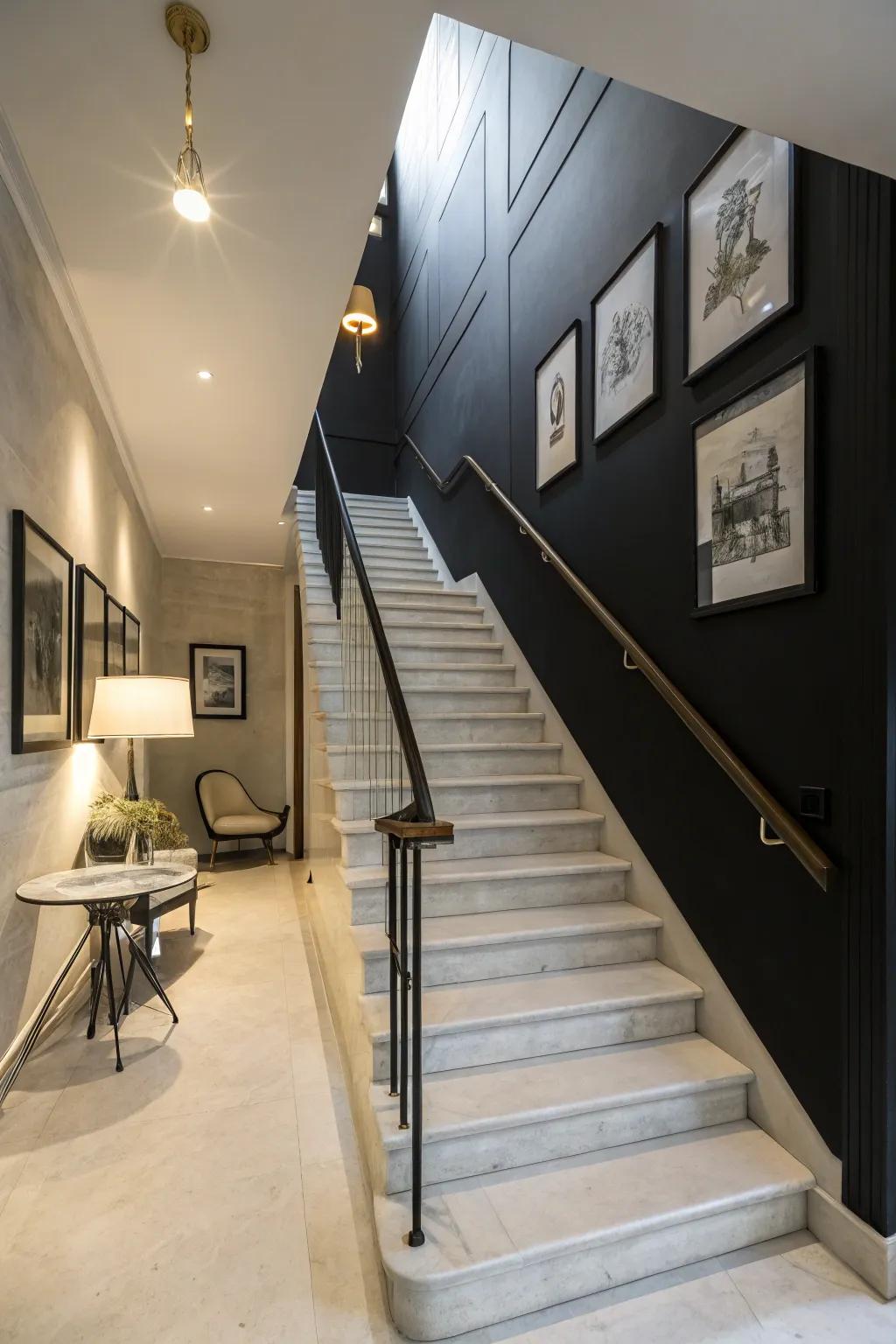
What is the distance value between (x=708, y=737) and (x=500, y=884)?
102 cm

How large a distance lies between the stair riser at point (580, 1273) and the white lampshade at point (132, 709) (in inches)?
89.9

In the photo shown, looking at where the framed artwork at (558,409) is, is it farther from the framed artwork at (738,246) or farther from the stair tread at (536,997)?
the stair tread at (536,997)

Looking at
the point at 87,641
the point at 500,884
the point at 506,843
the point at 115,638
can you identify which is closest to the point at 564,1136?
the point at 500,884

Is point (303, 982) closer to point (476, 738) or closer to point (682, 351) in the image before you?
point (476, 738)

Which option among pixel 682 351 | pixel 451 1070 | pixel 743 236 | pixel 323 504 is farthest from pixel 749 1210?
pixel 323 504

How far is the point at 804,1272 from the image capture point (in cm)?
165

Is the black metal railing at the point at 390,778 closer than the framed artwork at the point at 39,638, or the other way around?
the black metal railing at the point at 390,778

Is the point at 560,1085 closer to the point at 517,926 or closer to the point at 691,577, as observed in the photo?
the point at 517,926

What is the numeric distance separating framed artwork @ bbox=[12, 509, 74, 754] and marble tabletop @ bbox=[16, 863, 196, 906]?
1.64ft

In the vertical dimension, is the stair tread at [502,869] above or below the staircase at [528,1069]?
above

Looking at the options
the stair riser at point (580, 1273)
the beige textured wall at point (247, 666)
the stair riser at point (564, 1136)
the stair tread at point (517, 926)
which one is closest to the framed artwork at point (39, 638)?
the stair tread at point (517, 926)

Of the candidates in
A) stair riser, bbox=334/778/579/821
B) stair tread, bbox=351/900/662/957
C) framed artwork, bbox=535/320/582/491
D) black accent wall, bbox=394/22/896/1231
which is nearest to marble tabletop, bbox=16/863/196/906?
stair tread, bbox=351/900/662/957

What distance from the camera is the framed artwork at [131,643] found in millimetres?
4648

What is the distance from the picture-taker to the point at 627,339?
2828 mm
